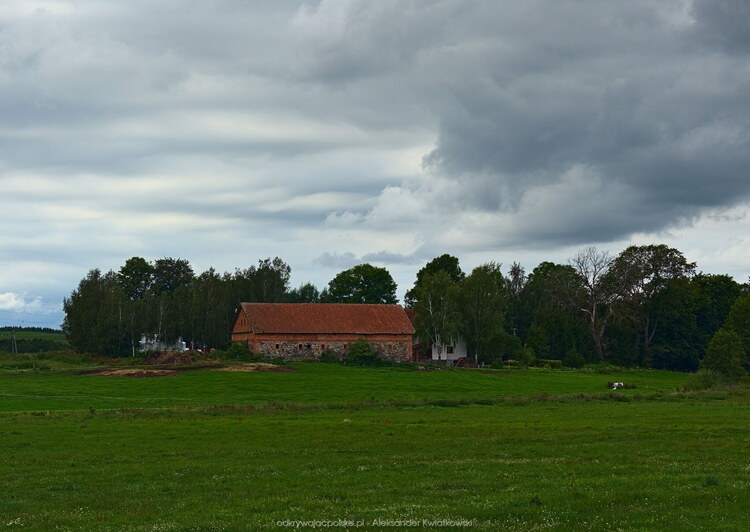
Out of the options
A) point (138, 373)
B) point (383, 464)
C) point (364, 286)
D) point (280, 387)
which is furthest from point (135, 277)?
point (383, 464)

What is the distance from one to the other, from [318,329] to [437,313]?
1728 centimetres

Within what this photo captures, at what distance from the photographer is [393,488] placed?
66.0 feet

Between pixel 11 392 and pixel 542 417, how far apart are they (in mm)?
44042

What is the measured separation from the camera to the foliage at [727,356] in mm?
70688

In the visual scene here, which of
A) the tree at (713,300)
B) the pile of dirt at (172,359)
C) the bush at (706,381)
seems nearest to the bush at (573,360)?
the tree at (713,300)

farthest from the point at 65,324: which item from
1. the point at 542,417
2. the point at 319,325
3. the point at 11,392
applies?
the point at 542,417

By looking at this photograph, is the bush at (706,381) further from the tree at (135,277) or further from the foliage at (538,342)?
the tree at (135,277)

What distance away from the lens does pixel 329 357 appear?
334 feet

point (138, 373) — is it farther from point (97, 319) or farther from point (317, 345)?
point (97, 319)

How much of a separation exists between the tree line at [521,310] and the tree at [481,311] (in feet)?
0.47

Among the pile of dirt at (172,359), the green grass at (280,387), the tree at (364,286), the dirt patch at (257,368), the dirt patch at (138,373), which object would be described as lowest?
the green grass at (280,387)

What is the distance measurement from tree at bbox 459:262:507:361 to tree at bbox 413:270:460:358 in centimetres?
192

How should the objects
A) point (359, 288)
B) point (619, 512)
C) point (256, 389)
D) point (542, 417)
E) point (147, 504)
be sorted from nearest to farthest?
point (619, 512)
point (147, 504)
point (542, 417)
point (256, 389)
point (359, 288)

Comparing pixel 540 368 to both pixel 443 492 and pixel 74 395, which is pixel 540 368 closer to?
pixel 74 395
